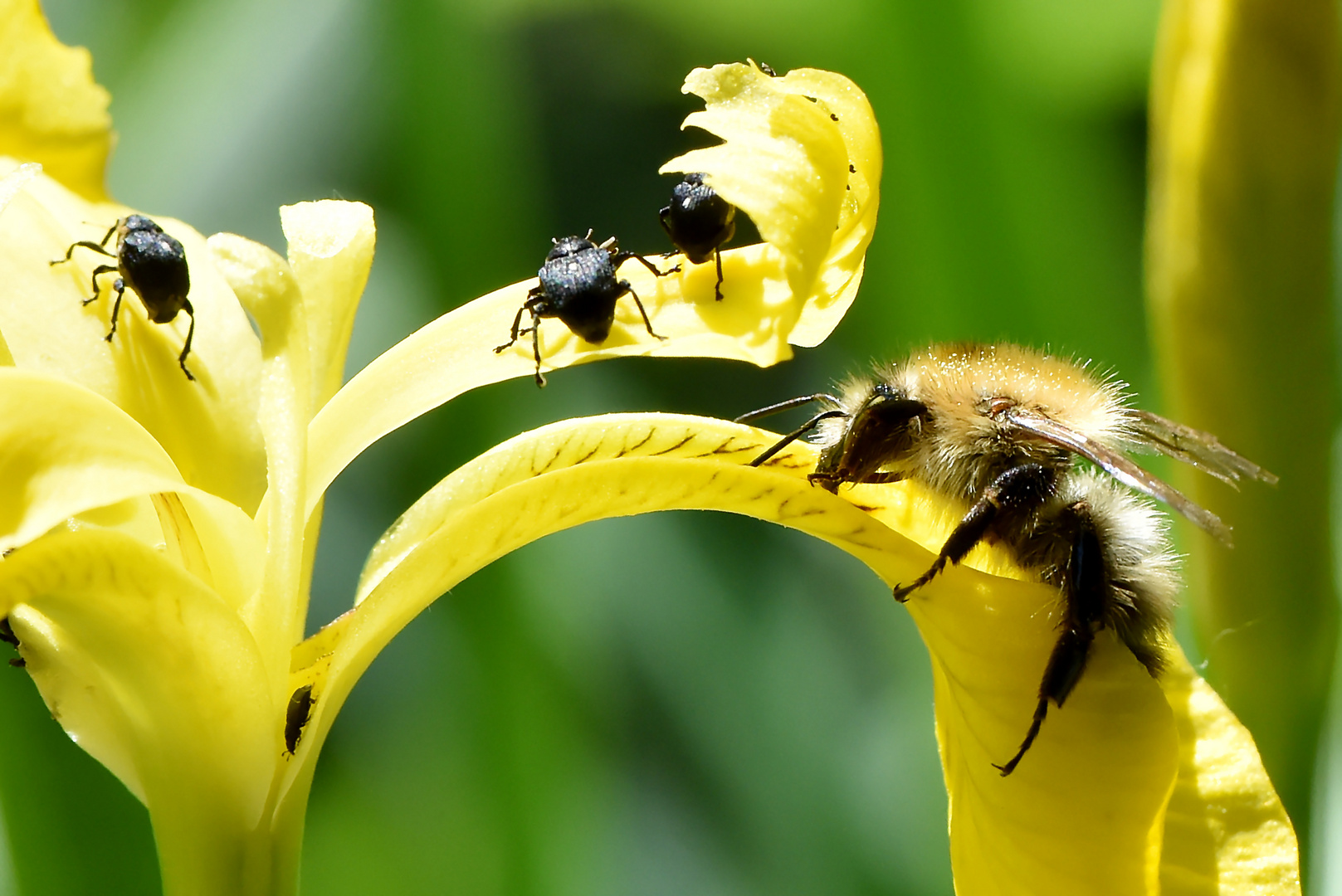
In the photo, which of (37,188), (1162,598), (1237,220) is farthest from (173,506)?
(1237,220)

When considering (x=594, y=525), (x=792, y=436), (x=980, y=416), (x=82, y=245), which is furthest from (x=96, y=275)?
(x=594, y=525)

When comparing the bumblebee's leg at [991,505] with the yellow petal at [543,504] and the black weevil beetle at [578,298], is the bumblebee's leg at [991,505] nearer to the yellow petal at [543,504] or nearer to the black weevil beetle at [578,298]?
the yellow petal at [543,504]

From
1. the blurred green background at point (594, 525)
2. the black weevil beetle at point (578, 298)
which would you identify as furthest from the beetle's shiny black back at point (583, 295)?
the blurred green background at point (594, 525)

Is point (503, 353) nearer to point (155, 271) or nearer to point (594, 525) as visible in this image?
point (155, 271)

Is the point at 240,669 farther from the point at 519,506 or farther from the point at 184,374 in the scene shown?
the point at 184,374

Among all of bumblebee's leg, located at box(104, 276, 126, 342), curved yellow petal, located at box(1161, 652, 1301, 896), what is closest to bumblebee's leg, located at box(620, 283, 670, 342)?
bumblebee's leg, located at box(104, 276, 126, 342)

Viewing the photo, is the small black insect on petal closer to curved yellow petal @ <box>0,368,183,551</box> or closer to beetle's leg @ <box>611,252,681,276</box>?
curved yellow petal @ <box>0,368,183,551</box>
